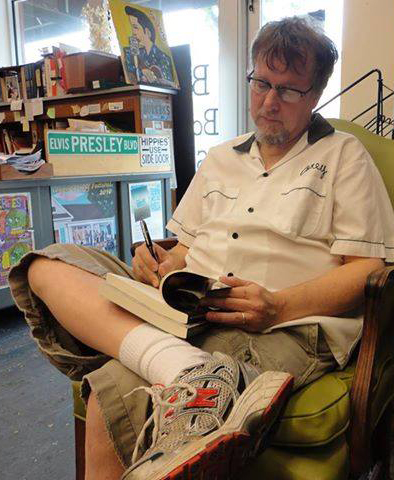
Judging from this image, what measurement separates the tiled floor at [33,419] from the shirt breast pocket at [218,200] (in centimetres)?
80

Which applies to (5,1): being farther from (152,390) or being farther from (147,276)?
(152,390)

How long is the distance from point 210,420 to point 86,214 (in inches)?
75.5

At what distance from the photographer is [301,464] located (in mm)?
708

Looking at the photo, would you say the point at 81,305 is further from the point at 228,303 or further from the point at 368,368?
the point at 368,368

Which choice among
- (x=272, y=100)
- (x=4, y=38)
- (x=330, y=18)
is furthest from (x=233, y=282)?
(x=4, y=38)

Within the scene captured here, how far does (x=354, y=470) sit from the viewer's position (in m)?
0.82

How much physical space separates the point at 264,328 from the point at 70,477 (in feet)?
2.37

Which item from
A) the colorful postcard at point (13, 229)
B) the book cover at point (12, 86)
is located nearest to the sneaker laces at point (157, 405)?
the colorful postcard at point (13, 229)

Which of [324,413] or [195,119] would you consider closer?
[324,413]

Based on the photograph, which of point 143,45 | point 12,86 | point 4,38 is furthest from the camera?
point 4,38

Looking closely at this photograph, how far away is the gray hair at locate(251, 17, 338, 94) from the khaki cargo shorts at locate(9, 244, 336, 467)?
2.03ft

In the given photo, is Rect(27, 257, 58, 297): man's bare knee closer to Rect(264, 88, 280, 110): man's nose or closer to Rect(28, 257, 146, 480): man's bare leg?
Rect(28, 257, 146, 480): man's bare leg

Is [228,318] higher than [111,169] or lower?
lower

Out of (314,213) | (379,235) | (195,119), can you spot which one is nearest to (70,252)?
(314,213)
